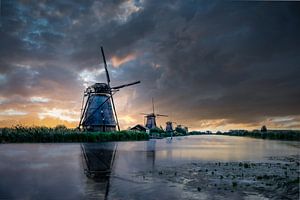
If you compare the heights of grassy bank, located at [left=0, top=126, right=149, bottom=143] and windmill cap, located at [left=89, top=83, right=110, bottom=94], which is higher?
windmill cap, located at [left=89, top=83, right=110, bottom=94]

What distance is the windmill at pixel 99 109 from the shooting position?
66.6 meters

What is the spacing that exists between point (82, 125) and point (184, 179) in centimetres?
5557

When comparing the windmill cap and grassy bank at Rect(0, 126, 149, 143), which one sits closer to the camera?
grassy bank at Rect(0, 126, 149, 143)

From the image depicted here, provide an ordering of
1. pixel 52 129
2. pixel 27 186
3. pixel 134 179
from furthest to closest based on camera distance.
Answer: pixel 52 129 → pixel 134 179 → pixel 27 186

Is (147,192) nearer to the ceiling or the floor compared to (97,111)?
nearer to the floor

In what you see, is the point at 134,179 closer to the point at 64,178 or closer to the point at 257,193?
the point at 64,178

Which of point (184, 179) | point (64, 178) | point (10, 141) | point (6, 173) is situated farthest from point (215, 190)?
point (10, 141)

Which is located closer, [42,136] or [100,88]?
[42,136]

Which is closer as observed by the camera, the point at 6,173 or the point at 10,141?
the point at 6,173

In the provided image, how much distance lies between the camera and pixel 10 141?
49406 millimetres

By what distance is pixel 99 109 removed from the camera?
6688cm

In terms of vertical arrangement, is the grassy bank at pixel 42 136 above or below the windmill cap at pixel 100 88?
below

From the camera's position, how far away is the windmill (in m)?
66.6

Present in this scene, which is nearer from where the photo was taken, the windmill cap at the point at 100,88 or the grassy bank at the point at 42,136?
the grassy bank at the point at 42,136
